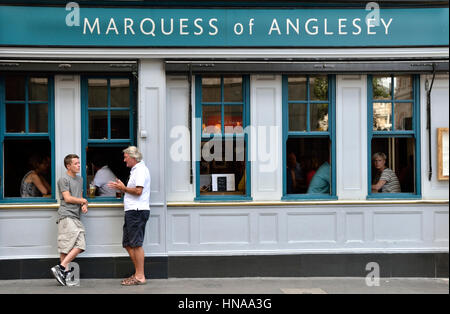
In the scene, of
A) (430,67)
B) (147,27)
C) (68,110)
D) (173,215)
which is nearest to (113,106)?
(68,110)

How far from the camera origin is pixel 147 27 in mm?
9594

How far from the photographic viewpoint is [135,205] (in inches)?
359

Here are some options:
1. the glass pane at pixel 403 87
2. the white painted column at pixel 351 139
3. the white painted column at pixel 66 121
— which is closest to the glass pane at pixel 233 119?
the white painted column at pixel 351 139

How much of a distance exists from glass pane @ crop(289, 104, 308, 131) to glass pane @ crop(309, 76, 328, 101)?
24 centimetres

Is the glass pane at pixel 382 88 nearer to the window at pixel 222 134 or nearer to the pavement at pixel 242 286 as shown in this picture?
the window at pixel 222 134

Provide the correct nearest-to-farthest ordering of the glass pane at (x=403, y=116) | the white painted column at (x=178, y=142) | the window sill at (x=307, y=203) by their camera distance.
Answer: the window sill at (x=307, y=203), the white painted column at (x=178, y=142), the glass pane at (x=403, y=116)

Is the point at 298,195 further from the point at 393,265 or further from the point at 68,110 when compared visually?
the point at 68,110

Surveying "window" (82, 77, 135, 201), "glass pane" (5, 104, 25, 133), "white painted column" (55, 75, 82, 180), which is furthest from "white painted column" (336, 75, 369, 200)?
"glass pane" (5, 104, 25, 133)

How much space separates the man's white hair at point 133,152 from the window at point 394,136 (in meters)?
3.81

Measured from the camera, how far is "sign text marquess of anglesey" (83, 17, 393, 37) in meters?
9.55

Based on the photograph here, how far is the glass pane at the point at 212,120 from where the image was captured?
1002cm

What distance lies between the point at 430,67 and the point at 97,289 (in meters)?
6.38
